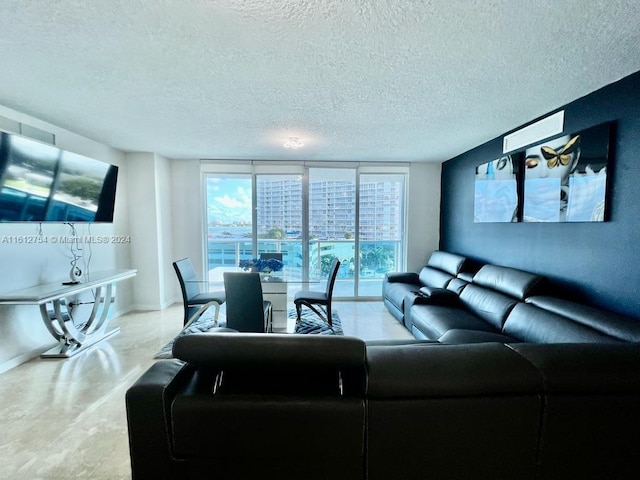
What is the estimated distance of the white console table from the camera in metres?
2.41

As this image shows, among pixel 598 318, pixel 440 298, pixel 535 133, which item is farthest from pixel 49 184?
pixel 535 133

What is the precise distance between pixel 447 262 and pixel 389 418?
3505 mm

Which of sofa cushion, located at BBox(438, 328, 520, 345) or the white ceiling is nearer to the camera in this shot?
the white ceiling

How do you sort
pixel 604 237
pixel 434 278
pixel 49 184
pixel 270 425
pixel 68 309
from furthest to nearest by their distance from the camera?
pixel 434 278 < pixel 68 309 < pixel 49 184 < pixel 604 237 < pixel 270 425

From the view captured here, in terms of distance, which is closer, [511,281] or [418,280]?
[511,281]

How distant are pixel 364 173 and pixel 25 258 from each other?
451 centimetres

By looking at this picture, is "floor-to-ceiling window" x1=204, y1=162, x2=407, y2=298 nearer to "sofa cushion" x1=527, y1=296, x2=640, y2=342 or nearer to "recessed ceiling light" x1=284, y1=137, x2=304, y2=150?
"recessed ceiling light" x1=284, y1=137, x2=304, y2=150

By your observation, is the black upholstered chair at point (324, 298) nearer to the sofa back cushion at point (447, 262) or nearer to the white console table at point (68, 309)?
the sofa back cushion at point (447, 262)

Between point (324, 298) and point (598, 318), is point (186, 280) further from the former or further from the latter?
point (598, 318)

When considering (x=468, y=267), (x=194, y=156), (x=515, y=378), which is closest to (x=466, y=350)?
(x=515, y=378)

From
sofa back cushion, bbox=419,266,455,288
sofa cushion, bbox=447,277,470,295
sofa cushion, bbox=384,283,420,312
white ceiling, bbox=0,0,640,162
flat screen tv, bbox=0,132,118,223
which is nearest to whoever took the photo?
white ceiling, bbox=0,0,640,162

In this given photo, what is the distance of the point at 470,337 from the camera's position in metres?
2.13

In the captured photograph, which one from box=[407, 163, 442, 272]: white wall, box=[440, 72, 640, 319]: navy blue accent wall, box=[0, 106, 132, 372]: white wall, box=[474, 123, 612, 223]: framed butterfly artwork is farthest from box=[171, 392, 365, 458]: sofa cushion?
box=[407, 163, 442, 272]: white wall

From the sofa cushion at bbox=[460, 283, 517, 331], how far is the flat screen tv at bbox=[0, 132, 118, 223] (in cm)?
451
